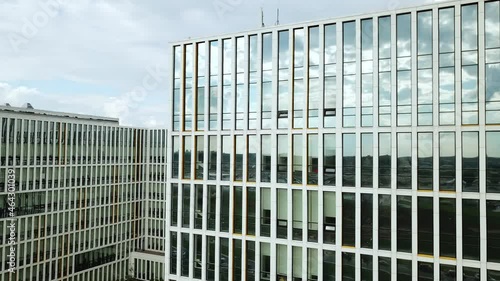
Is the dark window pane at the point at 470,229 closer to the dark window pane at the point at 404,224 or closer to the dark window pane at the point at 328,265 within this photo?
the dark window pane at the point at 404,224

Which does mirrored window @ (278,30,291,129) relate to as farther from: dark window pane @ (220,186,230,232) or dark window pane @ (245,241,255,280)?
dark window pane @ (245,241,255,280)

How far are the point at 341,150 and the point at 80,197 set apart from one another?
47.5 meters

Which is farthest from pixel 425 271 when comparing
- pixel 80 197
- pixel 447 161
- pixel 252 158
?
pixel 80 197

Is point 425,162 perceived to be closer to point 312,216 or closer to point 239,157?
point 312,216

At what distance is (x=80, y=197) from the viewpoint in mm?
61719

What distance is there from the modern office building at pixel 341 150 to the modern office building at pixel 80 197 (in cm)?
2794

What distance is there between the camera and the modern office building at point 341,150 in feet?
82.8

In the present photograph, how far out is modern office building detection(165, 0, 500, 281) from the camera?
82.8 ft

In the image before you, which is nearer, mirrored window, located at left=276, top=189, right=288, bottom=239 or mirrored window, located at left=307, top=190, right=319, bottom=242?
mirrored window, located at left=307, top=190, right=319, bottom=242

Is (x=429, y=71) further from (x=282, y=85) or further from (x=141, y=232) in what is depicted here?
(x=141, y=232)

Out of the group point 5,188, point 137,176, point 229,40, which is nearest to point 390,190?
point 229,40

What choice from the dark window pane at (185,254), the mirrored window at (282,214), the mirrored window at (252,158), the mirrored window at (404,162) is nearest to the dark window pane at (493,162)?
the mirrored window at (404,162)

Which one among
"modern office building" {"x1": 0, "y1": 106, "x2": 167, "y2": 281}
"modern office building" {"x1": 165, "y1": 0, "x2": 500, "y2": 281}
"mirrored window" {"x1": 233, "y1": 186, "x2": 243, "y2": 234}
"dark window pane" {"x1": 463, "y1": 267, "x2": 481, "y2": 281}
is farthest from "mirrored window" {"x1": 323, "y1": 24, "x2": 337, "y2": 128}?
"modern office building" {"x1": 0, "y1": 106, "x2": 167, "y2": 281}

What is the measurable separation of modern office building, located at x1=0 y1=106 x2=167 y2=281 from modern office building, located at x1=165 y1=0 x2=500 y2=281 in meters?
27.9
